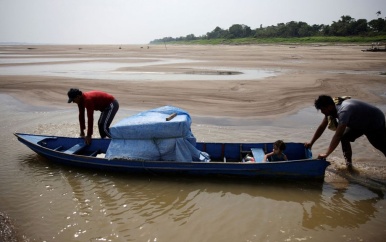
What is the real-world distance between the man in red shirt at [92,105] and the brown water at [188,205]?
1217 millimetres

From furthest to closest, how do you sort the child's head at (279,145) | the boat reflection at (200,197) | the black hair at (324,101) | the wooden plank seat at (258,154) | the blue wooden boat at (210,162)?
the wooden plank seat at (258,154) < the child's head at (279,145) < the blue wooden boat at (210,162) < the black hair at (324,101) < the boat reflection at (200,197)

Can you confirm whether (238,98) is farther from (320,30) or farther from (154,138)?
(320,30)

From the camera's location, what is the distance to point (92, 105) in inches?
268

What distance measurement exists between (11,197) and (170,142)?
3588 mm

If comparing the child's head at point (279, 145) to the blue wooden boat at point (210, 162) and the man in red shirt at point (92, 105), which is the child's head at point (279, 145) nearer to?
the blue wooden boat at point (210, 162)

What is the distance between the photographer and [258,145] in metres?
7.20

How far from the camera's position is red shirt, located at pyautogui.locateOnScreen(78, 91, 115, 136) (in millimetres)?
6707

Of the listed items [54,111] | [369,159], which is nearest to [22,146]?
[54,111]

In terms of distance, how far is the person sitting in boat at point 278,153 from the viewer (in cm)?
627

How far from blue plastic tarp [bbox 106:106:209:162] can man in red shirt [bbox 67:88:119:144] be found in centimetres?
80

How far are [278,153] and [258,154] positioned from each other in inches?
24.8

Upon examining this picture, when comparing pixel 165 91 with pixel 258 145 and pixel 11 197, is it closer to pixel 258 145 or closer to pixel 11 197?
pixel 258 145

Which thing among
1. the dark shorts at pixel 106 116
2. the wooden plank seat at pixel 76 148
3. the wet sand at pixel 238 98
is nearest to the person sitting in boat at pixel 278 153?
the wet sand at pixel 238 98

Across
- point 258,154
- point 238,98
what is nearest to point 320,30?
point 238,98
